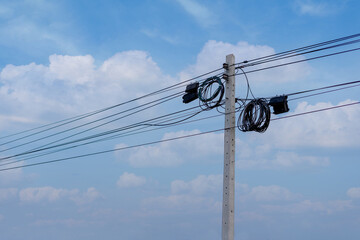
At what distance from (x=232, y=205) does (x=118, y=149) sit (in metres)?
9.87

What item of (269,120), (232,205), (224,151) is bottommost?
(232,205)

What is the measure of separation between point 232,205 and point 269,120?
10.3ft

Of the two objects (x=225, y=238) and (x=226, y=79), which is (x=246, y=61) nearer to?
(x=226, y=79)

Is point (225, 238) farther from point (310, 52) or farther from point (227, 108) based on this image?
point (310, 52)

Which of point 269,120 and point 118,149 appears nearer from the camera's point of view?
point 269,120

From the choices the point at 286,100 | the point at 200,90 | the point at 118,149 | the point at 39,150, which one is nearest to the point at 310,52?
the point at 286,100

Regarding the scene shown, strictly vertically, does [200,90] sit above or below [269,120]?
above

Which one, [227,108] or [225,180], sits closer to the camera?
[225,180]

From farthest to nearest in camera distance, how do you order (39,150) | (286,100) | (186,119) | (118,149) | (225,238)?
(39,150)
(118,149)
(186,119)
(286,100)
(225,238)

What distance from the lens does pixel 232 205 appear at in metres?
12.9

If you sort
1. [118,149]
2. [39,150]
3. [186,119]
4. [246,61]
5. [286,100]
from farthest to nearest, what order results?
1. [39,150]
2. [118,149]
3. [186,119]
4. [246,61]
5. [286,100]

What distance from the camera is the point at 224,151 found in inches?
522

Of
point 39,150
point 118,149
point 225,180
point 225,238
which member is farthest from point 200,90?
point 39,150

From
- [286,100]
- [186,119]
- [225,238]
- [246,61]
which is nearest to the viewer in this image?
[225,238]
